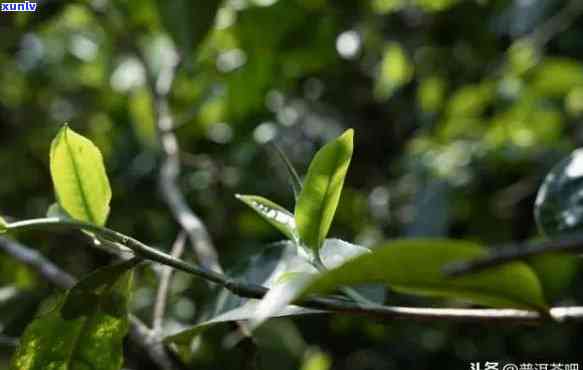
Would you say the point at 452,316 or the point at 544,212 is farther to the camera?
the point at 544,212

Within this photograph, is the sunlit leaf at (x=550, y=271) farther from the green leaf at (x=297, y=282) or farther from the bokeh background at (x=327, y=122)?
the bokeh background at (x=327, y=122)

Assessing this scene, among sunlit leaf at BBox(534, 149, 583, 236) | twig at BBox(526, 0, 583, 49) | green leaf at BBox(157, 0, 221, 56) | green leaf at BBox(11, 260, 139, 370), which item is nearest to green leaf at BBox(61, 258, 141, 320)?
green leaf at BBox(11, 260, 139, 370)

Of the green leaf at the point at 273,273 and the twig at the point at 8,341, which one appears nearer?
the green leaf at the point at 273,273

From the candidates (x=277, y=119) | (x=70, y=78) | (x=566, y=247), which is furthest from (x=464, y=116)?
(x=566, y=247)

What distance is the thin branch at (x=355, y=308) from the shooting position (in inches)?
18.0

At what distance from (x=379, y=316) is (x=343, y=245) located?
75mm

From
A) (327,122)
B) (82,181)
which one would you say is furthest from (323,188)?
(327,122)

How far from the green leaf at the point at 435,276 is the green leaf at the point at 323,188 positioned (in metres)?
0.10

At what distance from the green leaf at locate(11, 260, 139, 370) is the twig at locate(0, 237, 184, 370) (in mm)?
125

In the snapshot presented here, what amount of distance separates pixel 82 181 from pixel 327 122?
98 centimetres

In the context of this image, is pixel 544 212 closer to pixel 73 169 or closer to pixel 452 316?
pixel 452 316

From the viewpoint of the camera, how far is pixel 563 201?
65cm

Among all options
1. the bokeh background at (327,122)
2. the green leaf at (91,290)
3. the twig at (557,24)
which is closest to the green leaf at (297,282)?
the green leaf at (91,290)

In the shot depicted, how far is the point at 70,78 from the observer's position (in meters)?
1.71
